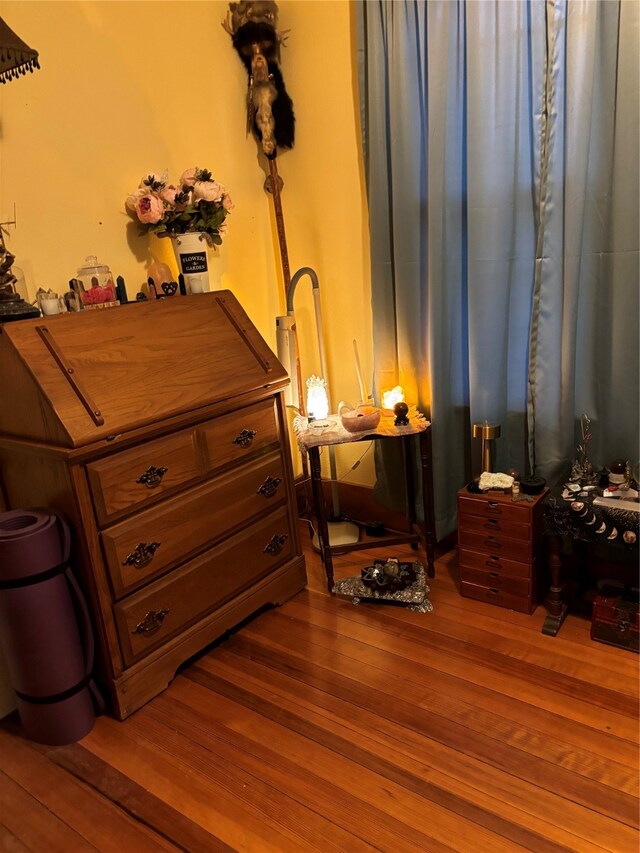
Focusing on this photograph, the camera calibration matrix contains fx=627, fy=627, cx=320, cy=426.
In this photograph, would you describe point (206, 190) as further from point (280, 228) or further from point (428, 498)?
point (428, 498)

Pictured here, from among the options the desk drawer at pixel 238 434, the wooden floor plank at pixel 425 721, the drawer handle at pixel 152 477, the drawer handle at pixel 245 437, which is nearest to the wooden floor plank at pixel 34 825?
the wooden floor plank at pixel 425 721

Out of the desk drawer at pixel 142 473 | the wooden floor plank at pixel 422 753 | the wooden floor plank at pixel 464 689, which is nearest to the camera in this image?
the wooden floor plank at pixel 422 753

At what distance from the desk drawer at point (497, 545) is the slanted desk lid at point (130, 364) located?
35.4 inches

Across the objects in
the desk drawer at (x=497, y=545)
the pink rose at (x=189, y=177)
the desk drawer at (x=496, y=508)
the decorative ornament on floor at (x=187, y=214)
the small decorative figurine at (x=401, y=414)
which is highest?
the pink rose at (x=189, y=177)

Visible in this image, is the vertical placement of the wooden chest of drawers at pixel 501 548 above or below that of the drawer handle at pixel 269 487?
below

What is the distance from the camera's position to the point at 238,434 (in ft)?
7.16

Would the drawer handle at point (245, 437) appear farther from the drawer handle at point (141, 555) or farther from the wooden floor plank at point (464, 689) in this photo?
the wooden floor plank at point (464, 689)

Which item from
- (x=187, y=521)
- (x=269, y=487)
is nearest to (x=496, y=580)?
(x=269, y=487)

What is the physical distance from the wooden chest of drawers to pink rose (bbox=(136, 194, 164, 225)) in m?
1.50

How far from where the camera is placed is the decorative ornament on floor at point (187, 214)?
2.28 meters

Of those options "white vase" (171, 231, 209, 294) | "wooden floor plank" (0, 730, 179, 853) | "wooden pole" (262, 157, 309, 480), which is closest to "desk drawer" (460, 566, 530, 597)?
"wooden pole" (262, 157, 309, 480)

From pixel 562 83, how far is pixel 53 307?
1773mm

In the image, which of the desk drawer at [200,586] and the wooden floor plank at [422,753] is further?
the desk drawer at [200,586]

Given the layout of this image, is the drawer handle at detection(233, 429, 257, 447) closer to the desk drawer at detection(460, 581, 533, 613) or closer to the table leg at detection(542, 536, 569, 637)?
the desk drawer at detection(460, 581, 533, 613)
